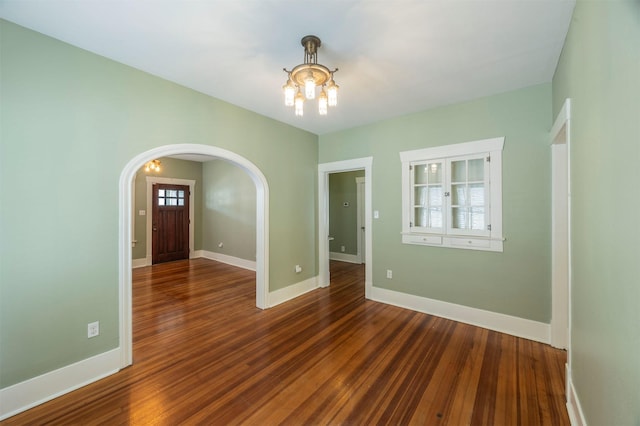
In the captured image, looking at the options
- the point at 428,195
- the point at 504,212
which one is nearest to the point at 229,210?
the point at 428,195

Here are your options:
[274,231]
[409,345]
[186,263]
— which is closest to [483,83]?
[409,345]

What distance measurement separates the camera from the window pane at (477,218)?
3125 mm

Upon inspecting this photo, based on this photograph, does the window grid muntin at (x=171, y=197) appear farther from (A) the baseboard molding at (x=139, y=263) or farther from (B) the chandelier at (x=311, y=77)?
(B) the chandelier at (x=311, y=77)

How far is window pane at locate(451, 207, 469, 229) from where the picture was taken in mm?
3246

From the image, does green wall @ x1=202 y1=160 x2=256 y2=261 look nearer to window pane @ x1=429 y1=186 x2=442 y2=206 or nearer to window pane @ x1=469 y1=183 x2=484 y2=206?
window pane @ x1=429 y1=186 x2=442 y2=206

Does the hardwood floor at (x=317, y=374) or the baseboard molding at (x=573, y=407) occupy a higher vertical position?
the baseboard molding at (x=573, y=407)

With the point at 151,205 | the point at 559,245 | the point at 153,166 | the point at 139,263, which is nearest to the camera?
the point at 559,245

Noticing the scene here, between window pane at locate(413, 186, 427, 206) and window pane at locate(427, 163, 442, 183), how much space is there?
0.16m

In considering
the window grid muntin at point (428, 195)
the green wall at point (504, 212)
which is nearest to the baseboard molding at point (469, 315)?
the green wall at point (504, 212)

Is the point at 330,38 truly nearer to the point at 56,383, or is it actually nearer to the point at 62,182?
the point at 62,182

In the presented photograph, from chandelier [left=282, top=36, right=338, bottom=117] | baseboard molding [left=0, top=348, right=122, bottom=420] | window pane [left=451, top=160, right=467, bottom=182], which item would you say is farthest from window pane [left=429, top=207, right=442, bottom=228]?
baseboard molding [left=0, top=348, right=122, bottom=420]

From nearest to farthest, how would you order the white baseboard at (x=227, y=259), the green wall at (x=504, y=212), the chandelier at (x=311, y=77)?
the chandelier at (x=311, y=77), the green wall at (x=504, y=212), the white baseboard at (x=227, y=259)

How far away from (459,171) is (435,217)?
26.4 inches

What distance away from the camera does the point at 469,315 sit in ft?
10.4
